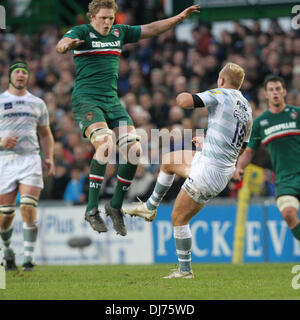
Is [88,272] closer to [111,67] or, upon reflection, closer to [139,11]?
[111,67]

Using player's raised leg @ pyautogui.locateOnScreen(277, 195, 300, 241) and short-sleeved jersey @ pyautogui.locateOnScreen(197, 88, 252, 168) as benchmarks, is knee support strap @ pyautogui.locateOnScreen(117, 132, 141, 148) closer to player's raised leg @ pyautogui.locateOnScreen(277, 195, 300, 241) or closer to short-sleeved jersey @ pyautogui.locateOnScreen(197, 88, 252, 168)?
short-sleeved jersey @ pyautogui.locateOnScreen(197, 88, 252, 168)

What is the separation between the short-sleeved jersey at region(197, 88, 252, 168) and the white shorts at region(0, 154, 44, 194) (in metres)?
3.92

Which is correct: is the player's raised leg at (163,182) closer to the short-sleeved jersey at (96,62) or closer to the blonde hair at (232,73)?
the blonde hair at (232,73)

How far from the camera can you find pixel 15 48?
24.7 meters

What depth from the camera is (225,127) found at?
9.62 metres

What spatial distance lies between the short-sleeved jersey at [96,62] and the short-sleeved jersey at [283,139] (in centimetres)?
301

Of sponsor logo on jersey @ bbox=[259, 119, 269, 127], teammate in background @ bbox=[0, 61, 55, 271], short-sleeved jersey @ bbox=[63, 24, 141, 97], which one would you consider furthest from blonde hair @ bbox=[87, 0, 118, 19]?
sponsor logo on jersey @ bbox=[259, 119, 269, 127]

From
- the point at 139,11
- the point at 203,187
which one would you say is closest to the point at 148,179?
the point at 203,187

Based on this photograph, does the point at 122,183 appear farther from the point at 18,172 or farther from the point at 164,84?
the point at 164,84

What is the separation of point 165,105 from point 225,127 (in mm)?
8982

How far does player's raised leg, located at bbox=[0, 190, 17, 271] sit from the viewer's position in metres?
12.6

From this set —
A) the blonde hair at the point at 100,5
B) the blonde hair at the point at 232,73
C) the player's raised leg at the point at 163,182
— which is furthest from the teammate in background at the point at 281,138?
the blonde hair at the point at 100,5

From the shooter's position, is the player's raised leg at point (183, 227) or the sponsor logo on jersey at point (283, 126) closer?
the player's raised leg at point (183, 227)

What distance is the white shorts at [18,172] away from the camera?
1259 centimetres
